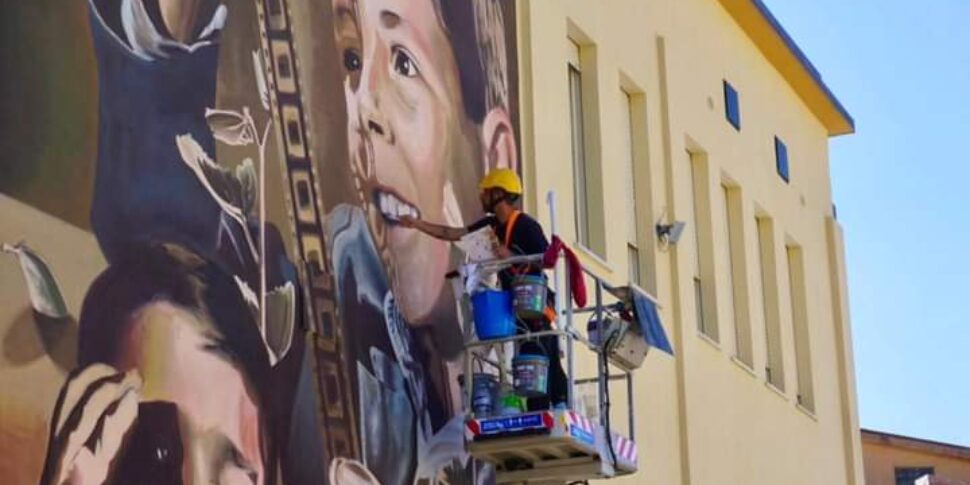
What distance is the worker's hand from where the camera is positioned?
1661cm

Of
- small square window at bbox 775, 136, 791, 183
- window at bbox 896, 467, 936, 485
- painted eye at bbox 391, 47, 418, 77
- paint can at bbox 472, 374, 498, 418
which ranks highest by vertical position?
small square window at bbox 775, 136, 791, 183

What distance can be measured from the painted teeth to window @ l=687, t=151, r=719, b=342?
8.88 metres

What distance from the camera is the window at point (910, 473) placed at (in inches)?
1889

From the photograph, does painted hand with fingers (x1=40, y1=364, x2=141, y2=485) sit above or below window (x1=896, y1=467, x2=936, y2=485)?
below

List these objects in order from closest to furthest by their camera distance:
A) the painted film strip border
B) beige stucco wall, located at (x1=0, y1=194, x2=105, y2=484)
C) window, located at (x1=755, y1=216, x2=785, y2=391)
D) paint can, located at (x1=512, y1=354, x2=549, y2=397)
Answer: beige stucco wall, located at (x1=0, y1=194, x2=105, y2=484), the painted film strip border, paint can, located at (x1=512, y1=354, x2=549, y2=397), window, located at (x1=755, y1=216, x2=785, y2=391)

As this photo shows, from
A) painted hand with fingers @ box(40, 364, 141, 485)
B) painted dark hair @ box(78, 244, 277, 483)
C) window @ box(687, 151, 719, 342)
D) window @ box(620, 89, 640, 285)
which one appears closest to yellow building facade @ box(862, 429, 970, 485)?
window @ box(687, 151, 719, 342)

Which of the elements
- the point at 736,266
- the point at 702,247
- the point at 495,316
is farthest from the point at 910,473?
the point at 495,316

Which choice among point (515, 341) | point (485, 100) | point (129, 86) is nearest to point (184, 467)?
point (129, 86)

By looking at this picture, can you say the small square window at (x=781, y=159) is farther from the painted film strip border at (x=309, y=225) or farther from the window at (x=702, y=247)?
the painted film strip border at (x=309, y=225)

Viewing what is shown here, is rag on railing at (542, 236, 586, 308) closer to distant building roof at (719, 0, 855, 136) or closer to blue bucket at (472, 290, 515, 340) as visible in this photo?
blue bucket at (472, 290, 515, 340)

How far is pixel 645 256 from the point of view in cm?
2311

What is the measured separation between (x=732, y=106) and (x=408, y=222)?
11890mm

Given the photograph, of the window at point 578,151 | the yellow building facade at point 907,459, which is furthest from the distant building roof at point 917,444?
the window at point 578,151

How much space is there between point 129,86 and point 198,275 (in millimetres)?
1373
